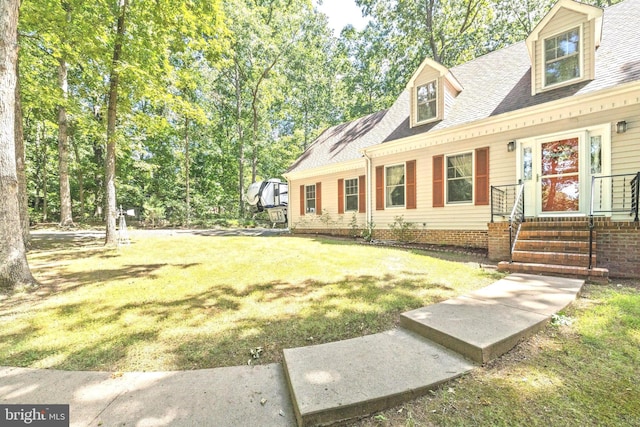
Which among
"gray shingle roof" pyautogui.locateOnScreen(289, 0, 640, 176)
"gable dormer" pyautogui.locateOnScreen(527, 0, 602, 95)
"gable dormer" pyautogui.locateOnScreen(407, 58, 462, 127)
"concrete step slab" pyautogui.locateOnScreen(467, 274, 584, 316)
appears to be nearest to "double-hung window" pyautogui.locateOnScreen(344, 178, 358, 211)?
"gray shingle roof" pyautogui.locateOnScreen(289, 0, 640, 176)

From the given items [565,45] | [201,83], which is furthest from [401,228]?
[201,83]

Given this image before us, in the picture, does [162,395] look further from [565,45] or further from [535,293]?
[565,45]

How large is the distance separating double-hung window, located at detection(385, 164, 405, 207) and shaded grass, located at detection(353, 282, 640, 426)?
7.31 metres

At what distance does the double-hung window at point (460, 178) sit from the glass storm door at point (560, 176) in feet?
5.47

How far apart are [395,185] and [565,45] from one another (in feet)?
18.4

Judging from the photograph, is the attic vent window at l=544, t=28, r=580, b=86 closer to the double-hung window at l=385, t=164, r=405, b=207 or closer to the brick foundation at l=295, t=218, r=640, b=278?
the brick foundation at l=295, t=218, r=640, b=278

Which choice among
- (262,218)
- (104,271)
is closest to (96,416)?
(104,271)

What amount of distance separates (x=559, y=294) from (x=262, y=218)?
760 inches

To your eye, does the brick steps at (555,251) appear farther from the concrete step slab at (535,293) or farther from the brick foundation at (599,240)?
the concrete step slab at (535,293)

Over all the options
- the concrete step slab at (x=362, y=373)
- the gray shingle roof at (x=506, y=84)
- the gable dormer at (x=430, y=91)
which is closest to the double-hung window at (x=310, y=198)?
the gray shingle roof at (x=506, y=84)

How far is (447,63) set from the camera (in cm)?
1784

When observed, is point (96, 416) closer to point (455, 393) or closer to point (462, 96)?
point (455, 393)

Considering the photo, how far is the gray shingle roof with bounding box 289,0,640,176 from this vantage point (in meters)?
6.25

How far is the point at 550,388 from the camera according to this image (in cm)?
192
